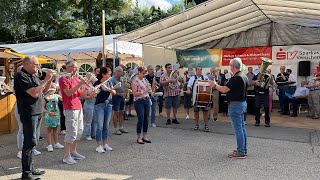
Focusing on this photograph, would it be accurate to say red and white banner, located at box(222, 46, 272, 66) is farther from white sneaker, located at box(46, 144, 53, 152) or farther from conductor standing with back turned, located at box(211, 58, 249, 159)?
white sneaker, located at box(46, 144, 53, 152)

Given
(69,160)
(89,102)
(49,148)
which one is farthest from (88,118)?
(69,160)

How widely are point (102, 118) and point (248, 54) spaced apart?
10388mm

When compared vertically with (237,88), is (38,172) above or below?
below

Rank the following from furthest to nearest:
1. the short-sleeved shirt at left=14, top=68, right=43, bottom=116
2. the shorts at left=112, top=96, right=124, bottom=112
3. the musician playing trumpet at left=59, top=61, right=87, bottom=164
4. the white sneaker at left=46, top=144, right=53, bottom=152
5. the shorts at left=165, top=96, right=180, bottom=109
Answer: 1. the shorts at left=165, top=96, right=180, bottom=109
2. the shorts at left=112, top=96, right=124, bottom=112
3. the white sneaker at left=46, top=144, right=53, bottom=152
4. the musician playing trumpet at left=59, top=61, right=87, bottom=164
5. the short-sleeved shirt at left=14, top=68, right=43, bottom=116

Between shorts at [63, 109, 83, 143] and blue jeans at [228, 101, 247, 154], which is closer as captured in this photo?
shorts at [63, 109, 83, 143]

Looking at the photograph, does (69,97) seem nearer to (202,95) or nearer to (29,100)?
(29,100)

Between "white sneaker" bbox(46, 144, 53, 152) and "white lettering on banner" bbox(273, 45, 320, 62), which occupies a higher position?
"white lettering on banner" bbox(273, 45, 320, 62)

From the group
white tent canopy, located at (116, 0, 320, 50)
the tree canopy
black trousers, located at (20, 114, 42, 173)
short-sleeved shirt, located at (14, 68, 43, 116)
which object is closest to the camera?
short-sleeved shirt, located at (14, 68, 43, 116)

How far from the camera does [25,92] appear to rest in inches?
196

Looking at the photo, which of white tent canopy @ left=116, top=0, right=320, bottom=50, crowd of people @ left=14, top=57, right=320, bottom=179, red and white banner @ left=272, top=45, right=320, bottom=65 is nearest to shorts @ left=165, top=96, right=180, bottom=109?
crowd of people @ left=14, top=57, right=320, bottom=179

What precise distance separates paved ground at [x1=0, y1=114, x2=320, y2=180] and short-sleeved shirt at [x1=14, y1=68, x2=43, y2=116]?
1134 mm

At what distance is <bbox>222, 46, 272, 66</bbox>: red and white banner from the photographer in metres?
15.2

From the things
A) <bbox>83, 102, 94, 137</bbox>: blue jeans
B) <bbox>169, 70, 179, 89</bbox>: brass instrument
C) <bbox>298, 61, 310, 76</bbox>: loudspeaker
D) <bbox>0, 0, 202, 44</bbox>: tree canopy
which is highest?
<bbox>0, 0, 202, 44</bbox>: tree canopy

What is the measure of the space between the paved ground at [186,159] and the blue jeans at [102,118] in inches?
16.2
